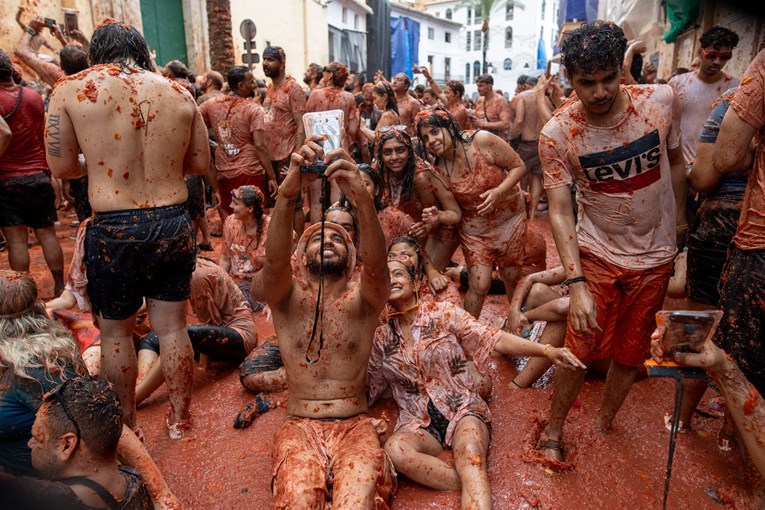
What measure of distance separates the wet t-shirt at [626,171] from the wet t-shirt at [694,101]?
2.11m

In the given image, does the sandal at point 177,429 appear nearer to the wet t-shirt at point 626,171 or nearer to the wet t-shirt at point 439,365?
the wet t-shirt at point 439,365

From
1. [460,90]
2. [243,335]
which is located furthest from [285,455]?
[460,90]

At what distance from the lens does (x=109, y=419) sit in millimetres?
1896

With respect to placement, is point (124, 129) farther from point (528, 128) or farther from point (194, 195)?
point (528, 128)

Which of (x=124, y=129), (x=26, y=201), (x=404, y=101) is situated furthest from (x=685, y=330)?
(x=404, y=101)

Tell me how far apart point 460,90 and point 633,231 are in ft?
22.0

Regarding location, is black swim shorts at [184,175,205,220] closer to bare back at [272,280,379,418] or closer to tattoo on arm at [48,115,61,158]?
tattoo on arm at [48,115,61,158]

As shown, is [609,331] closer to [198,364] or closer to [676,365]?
[676,365]

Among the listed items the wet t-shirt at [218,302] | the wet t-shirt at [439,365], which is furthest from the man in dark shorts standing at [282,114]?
the wet t-shirt at [439,365]

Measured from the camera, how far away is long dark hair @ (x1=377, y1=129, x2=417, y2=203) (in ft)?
13.7

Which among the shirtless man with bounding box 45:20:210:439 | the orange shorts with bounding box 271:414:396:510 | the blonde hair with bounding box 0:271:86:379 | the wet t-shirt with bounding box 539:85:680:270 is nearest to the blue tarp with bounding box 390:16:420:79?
the shirtless man with bounding box 45:20:210:439

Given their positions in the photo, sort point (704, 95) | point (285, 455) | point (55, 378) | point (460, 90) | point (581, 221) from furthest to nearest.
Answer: point (460, 90) < point (704, 95) < point (581, 221) < point (285, 455) < point (55, 378)

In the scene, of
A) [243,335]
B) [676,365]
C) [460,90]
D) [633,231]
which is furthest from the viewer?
[460,90]

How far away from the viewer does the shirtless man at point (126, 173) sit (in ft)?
8.79
